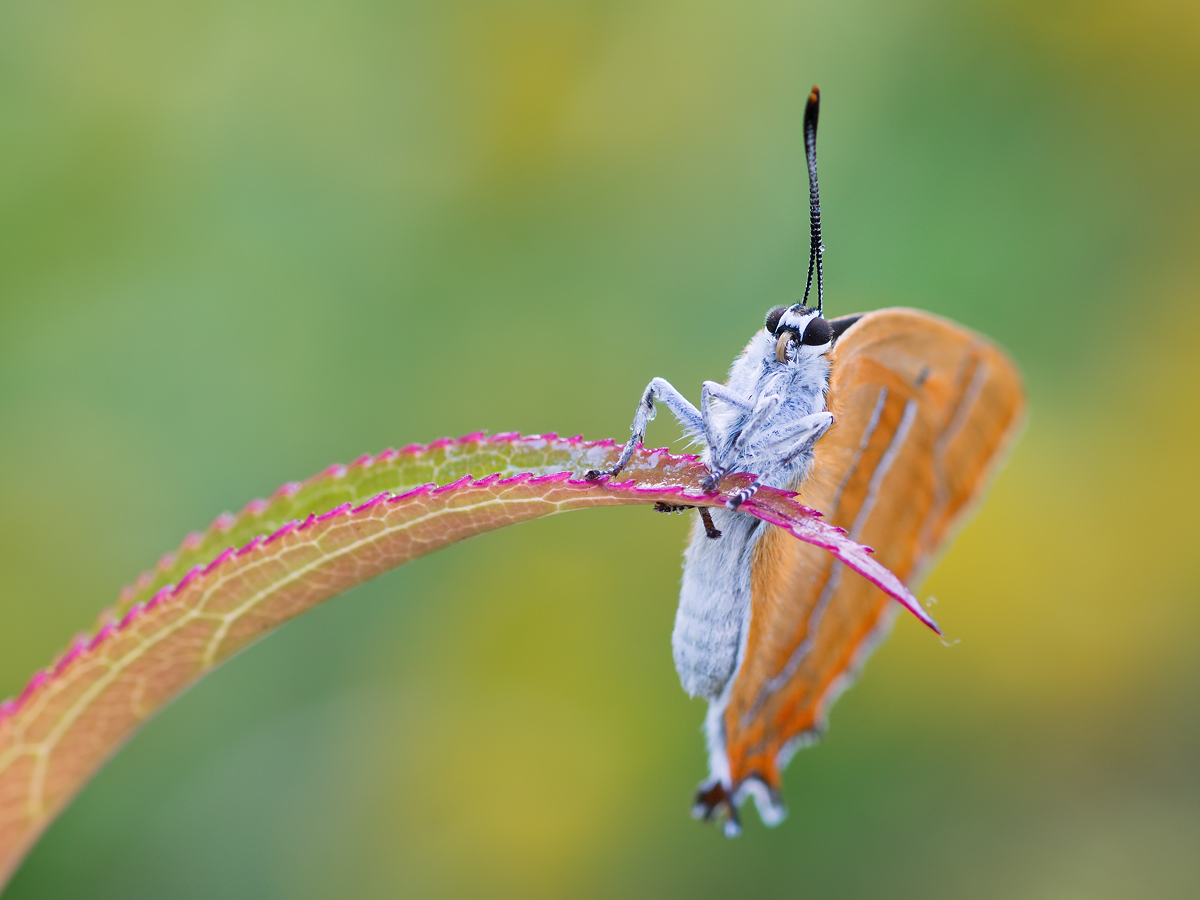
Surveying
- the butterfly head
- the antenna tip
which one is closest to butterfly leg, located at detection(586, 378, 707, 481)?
the butterfly head

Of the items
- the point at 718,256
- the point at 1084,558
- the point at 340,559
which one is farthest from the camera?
the point at 718,256

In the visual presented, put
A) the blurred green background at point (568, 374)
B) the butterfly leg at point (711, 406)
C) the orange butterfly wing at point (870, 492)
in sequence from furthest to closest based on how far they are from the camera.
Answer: the blurred green background at point (568, 374) < the orange butterfly wing at point (870, 492) < the butterfly leg at point (711, 406)

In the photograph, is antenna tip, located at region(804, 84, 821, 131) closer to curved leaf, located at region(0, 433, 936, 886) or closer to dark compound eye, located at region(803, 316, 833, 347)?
dark compound eye, located at region(803, 316, 833, 347)

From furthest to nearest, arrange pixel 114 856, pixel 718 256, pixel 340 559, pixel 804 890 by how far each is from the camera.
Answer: pixel 718 256 → pixel 804 890 → pixel 114 856 → pixel 340 559

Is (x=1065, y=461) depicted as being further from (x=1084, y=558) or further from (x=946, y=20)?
(x=946, y=20)

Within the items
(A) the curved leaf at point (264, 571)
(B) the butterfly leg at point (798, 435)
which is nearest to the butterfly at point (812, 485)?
(B) the butterfly leg at point (798, 435)

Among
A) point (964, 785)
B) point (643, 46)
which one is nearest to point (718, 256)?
point (643, 46)

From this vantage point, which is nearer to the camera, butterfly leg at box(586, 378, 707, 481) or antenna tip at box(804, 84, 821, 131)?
butterfly leg at box(586, 378, 707, 481)

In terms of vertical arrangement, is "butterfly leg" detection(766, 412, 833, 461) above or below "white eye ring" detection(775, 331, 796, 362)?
below

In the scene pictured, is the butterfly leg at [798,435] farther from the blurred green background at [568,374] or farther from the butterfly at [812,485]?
the blurred green background at [568,374]
